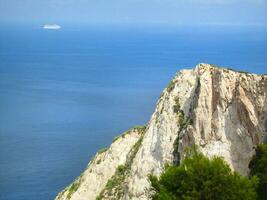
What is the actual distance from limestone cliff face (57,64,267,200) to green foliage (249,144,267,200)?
0.81 metres

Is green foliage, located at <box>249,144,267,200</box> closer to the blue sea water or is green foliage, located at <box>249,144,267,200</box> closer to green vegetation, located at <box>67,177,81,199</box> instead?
green vegetation, located at <box>67,177,81,199</box>

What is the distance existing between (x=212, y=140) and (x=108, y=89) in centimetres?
12855

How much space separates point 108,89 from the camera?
518ft

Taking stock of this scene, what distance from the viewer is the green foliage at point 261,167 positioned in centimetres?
2728

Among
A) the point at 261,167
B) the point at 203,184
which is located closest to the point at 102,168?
the point at 261,167

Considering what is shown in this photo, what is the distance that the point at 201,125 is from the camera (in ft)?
99.8

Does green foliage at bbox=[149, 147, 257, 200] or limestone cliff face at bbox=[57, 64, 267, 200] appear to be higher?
limestone cliff face at bbox=[57, 64, 267, 200]

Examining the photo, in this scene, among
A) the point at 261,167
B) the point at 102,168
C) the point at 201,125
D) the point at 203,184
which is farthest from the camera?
the point at 102,168

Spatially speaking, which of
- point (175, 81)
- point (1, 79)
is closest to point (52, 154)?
point (175, 81)

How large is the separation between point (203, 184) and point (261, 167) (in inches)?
247

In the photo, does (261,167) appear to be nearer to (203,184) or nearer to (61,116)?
(203,184)

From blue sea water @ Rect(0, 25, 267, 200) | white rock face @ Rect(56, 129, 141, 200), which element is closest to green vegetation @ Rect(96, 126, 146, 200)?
white rock face @ Rect(56, 129, 141, 200)

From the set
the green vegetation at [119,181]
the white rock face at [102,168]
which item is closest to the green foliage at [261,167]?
the green vegetation at [119,181]

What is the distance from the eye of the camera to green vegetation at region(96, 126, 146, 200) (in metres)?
36.2
